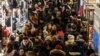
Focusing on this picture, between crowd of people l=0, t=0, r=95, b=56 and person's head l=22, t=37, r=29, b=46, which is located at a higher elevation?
person's head l=22, t=37, r=29, b=46

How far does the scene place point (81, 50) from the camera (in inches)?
438

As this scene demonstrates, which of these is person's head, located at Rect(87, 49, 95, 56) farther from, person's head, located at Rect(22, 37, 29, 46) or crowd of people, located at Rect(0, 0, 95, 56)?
person's head, located at Rect(22, 37, 29, 46)

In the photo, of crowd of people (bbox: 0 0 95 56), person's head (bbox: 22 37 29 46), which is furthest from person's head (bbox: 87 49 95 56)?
person's head (bbox: 22 37 29 46)

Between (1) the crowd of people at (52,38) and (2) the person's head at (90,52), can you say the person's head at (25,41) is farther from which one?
(2) the person's head at (90,52)

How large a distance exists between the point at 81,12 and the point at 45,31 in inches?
234

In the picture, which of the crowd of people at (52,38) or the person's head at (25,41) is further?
the person's head at (25,41)

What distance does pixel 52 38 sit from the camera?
12.2 meters

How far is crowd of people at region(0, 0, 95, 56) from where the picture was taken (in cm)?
1105

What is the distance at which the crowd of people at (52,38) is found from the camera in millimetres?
11055

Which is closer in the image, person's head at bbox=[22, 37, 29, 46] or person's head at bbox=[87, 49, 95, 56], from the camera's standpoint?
person's head at bbox=[87, 49, 95, 56]

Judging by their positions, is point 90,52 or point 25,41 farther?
point 25,41

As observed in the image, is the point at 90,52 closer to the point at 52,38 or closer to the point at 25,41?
the point at 52,38

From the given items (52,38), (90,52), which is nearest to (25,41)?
(52,38)

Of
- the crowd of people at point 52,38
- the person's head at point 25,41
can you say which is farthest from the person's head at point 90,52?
the person's head at point 25,41
